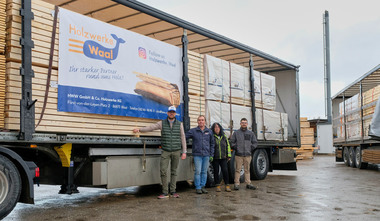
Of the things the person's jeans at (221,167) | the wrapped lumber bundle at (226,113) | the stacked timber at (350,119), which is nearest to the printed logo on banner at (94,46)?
the wrapped lumber bundle at (226,113)

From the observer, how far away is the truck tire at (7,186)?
5.56 metres

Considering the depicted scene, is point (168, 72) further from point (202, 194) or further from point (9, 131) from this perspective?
point (9, 131)

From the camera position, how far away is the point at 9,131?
576 cm

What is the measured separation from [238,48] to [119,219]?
21.4 ft

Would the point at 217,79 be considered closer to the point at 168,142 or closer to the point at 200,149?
the point at 200,149

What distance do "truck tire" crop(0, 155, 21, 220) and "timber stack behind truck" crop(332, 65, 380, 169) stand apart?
11.2m

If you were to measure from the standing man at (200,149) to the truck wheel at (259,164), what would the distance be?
309cm

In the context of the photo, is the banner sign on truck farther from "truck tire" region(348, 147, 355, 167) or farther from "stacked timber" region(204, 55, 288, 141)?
"truck tire" region(348, 147, 355, 167)

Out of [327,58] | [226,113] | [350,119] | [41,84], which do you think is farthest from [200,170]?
[327,58]

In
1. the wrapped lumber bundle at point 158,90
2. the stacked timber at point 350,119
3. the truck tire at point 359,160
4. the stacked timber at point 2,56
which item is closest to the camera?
the stacked timber at point 2,56

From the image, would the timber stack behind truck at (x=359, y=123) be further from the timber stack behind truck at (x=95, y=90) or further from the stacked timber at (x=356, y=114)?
the timber stack behind truck at (x=95, y=90)

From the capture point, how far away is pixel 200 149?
9.10 metres

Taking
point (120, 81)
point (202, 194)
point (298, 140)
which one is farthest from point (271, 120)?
point (120, 81)

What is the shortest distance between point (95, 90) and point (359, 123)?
13.2m
